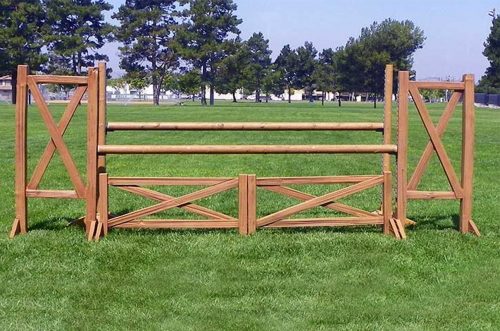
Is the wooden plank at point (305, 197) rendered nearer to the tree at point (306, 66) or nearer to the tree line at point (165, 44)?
the tree line at point (165, 44)

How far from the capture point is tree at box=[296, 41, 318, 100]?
5379 inches

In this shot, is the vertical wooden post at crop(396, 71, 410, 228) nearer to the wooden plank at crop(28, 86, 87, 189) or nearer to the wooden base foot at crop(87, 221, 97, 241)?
the wooden base foot at crop(87, 221, 97, 241)

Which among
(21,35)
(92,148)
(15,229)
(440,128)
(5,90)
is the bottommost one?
(15,229)

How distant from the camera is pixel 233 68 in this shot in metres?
106

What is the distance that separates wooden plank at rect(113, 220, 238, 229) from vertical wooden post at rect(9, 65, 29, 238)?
3.38 ft

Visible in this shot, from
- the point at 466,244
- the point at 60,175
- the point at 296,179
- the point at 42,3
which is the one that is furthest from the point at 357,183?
the point at 42,3

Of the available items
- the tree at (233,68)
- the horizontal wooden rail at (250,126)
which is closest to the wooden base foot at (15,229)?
the horizontal wooden rail at (250,126)

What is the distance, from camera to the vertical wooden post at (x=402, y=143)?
8703 mm

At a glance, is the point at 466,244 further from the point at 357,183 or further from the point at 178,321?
the point at 178,321

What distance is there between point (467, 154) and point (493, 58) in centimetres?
10372

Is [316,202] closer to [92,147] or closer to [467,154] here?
[467,154]

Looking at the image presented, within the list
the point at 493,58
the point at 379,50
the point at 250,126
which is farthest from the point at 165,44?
the point at 250,126

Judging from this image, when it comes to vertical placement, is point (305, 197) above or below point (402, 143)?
below

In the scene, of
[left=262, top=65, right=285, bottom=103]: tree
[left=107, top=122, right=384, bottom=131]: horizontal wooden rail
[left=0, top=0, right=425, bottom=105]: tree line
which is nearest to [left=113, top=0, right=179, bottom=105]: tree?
[left=0, top=0, right=425, bottom=105]: tree line
